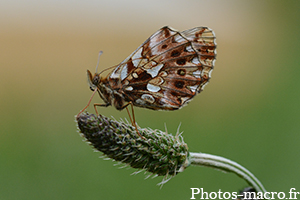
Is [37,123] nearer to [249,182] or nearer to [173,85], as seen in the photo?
[173,85]

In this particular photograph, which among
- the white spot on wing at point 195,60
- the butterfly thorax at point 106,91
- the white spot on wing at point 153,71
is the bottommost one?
the butterfly thorax at point 106,91

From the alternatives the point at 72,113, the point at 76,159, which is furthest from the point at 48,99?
the point at 76,159

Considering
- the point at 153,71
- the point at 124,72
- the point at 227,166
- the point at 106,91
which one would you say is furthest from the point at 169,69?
the point at 227,166

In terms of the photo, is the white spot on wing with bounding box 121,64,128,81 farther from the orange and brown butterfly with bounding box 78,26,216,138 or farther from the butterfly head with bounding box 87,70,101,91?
the butterfly head with bounding box 87,70,101,91

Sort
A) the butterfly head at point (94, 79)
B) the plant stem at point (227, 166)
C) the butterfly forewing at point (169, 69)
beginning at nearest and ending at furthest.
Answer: the plant stem at point (227, 166) < the butterfly head at point (94, 79) < the butterfly forewing at point (169, 69)

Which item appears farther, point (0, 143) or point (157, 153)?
point (0, 143)

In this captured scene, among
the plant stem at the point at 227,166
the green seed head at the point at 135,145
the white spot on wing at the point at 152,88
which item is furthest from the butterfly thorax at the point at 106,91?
the plant stem at the point at 227,166

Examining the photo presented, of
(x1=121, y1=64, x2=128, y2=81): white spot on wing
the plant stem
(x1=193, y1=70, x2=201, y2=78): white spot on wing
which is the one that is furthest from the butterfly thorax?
the plant stem

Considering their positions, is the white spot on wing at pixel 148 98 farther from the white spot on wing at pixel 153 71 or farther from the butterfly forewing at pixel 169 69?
the white spot on wing at pixel 153 71

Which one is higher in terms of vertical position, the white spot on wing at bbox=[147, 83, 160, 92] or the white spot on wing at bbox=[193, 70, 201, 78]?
the white spot on wing at bbox=[193, 70, 201, 78]
